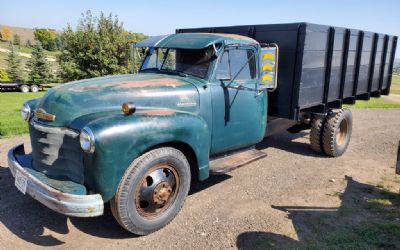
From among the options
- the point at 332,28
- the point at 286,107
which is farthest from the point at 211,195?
the point at 332,28

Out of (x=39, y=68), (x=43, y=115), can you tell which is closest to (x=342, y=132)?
(x=43, y=115)

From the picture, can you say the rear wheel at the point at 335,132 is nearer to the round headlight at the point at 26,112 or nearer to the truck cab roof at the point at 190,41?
the truck cab roof at the point at 190,41

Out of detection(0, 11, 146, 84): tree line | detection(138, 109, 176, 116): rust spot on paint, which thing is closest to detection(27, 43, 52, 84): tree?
detection(0, 11, 146, 84): tree line

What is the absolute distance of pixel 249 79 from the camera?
523 centimetres

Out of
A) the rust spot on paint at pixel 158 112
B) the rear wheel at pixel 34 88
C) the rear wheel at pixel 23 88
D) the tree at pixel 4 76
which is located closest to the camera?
the rust spot on paint at pixel 158 112

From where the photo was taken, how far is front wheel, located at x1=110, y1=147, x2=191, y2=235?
362cm

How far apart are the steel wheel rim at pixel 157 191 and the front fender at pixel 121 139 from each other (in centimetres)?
33

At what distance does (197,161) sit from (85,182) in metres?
1.43

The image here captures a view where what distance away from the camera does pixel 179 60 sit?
5.06m

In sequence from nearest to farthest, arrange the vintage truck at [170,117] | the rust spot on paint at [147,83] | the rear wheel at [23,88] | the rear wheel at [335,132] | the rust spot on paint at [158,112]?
the vintage truck at [170,117]
the rust spot on paint at [158,112]
the rust spot on paint at [147,83]
the rear wheel at [335,132]
the rear wheel at [23,88]

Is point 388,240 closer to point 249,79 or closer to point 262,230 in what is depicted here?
point 262,230

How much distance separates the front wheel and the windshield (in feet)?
4.50

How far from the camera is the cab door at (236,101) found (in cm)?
479

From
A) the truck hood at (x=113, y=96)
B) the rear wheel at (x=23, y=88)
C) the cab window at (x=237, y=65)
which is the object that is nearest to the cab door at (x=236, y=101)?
the cab window at (x=237, y=65)
